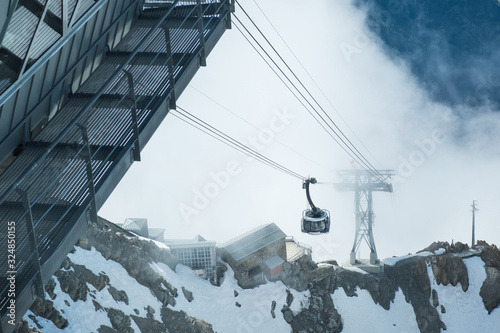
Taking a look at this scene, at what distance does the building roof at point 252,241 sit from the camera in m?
50.0

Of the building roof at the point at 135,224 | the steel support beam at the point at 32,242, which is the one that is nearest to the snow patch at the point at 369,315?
the building roof at the point at 135,224

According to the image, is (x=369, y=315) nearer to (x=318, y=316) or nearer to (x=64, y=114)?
(x=318, y=316)

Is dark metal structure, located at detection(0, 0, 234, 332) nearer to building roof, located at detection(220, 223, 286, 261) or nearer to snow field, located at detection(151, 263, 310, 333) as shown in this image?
snow field, located at detection(151, 263, 310, 333)

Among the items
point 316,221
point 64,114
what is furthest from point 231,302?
point 64,114

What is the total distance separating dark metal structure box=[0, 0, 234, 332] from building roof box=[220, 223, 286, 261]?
109 ft

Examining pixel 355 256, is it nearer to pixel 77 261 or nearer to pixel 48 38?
pixel 77 261

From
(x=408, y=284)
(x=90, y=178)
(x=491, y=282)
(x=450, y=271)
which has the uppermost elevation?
(x=450, y=271)

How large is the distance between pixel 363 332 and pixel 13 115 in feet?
141

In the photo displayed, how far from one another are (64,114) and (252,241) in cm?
3697

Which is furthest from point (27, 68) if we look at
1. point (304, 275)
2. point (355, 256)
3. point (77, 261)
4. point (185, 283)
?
point (355, 256)

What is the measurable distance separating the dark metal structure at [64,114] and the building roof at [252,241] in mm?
33073

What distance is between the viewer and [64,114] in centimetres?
1588

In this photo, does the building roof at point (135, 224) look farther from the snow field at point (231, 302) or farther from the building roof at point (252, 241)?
the building roof at point (252, 241)

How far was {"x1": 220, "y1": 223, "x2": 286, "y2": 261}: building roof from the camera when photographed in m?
50.0
